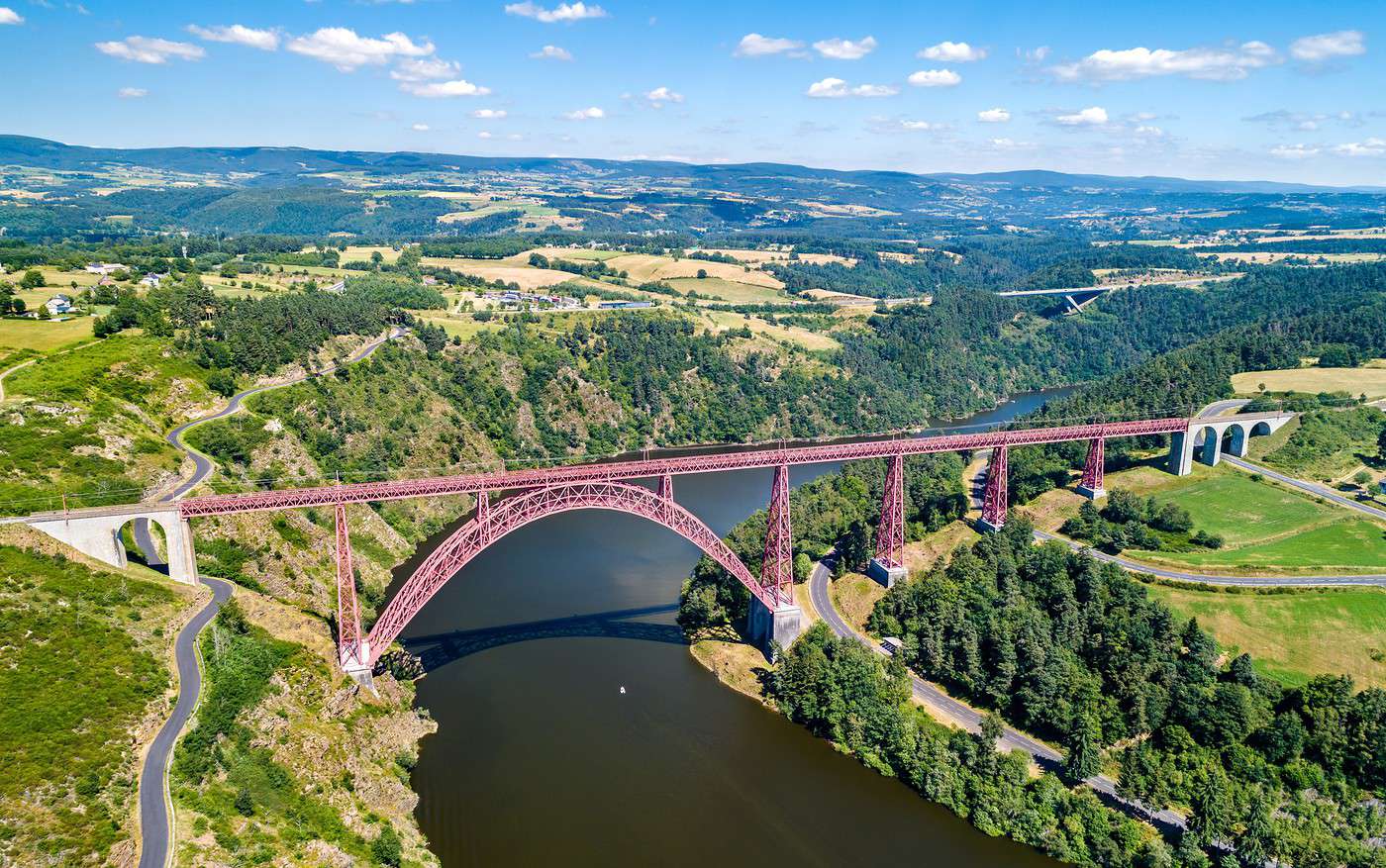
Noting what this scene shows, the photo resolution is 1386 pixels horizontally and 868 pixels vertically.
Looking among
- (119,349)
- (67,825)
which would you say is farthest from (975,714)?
(119,349)

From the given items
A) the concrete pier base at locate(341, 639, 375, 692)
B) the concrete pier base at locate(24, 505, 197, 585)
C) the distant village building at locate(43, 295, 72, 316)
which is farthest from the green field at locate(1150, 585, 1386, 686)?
the distant village building at locate(43, 295, 72, 316)

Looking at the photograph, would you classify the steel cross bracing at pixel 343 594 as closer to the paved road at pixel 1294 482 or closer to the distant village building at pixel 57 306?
the distant village building at pixel 57 306

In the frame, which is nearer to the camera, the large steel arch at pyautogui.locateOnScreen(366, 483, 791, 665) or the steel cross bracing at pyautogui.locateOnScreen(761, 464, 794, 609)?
the large steel arch at pyautogui.locateOnScreen(366, 483, 791, 665)

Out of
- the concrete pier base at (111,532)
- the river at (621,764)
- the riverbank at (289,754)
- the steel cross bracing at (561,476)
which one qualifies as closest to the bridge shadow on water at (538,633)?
the river at (621,764)

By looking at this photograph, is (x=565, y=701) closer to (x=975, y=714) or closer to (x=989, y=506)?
(x=975, y=714)

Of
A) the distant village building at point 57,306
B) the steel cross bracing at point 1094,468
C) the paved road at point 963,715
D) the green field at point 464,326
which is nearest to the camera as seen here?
the paved road at point 963,715

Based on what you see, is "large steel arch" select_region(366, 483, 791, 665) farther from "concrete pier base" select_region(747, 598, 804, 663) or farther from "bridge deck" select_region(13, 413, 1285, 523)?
"concrete pier base" select_region(747, 598, 804, 663)
